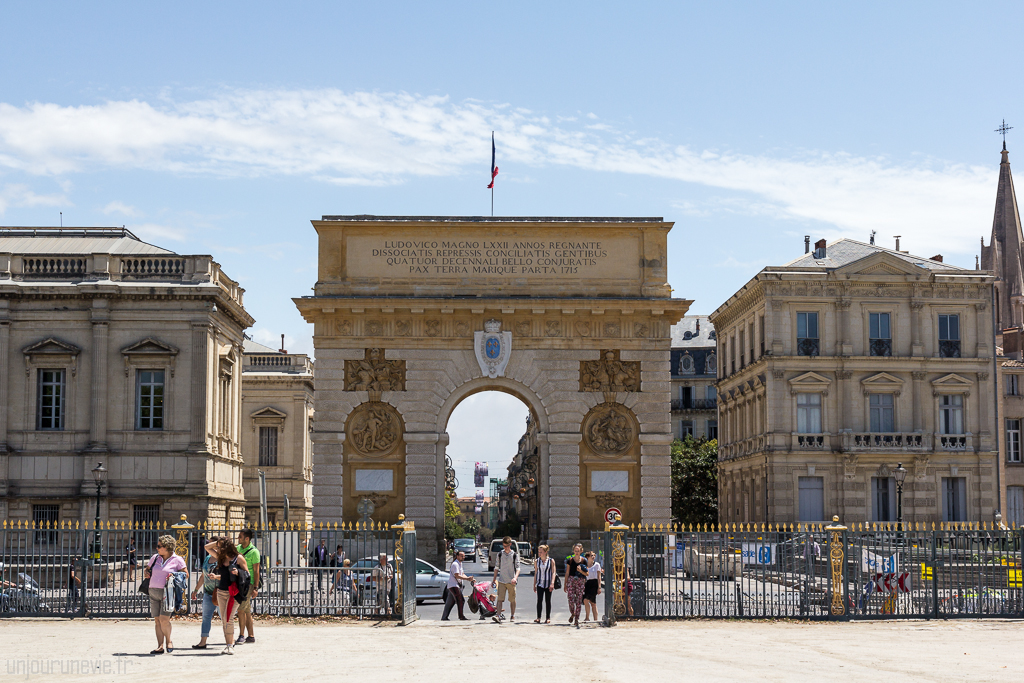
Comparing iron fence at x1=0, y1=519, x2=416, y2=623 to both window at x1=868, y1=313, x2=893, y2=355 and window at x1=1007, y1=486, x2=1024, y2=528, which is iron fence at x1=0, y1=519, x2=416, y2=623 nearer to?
window at x1=868, y1=313, x2=893, y2=355

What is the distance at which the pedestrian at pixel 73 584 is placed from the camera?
24.1 meters

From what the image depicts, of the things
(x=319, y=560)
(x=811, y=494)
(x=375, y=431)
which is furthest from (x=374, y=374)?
(x=811, y=494)

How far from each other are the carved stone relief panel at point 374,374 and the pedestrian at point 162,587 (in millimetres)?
18151

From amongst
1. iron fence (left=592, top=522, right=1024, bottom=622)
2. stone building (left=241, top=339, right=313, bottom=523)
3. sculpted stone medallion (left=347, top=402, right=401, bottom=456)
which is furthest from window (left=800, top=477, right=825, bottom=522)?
iron fence (left=592, top=522, right=1024, bottom=622)

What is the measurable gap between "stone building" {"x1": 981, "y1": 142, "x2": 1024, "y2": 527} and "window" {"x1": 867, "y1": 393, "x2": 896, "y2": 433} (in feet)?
17.2

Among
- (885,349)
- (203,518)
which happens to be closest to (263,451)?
(203,518)

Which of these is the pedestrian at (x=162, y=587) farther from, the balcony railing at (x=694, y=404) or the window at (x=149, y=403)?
the balcony railing at (x=694, y=404)

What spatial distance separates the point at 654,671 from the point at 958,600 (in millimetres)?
11038

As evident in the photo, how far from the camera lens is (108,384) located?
4094 cm

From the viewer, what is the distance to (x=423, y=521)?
37500mm

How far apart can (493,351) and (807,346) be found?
1910 centimetres

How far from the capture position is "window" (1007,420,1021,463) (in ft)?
196

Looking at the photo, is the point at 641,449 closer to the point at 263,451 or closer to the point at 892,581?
the point at 892,581

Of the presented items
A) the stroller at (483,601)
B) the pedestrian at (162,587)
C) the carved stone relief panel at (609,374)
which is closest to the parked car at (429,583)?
the stroller at (483,601)
